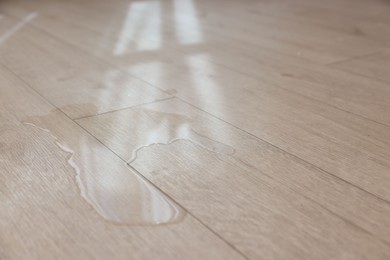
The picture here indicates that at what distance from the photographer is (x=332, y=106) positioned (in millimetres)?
980

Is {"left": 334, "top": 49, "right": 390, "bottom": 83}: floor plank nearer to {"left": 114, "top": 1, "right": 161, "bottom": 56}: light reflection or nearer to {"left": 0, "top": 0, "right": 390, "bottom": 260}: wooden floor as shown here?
{"left": 0, "top": 0, "right": 390, "bottom": 260}: wooden floor

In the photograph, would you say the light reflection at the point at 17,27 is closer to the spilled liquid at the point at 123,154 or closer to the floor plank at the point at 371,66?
the spilled liquid at the point at 123,154

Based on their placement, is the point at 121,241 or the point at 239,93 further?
the point at 239,93

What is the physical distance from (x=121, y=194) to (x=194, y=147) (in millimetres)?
178

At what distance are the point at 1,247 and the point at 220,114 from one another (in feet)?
1.63

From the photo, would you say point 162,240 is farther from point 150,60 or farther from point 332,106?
point 150,60

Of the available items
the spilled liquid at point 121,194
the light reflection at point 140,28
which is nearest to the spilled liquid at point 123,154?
the spilled liquid at point 121,194

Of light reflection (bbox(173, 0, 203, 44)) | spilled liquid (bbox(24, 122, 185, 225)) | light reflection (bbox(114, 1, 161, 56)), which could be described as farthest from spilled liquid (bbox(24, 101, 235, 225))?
light reflection (bbox(173, 0, 203, 44))

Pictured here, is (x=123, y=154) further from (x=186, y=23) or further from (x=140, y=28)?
(x=186, y=23)

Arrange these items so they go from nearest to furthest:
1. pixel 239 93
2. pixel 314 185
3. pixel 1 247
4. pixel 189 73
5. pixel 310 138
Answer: pixel 1 247 < pixel 314 185 < pixel 310 138 < pixel 239 93 < pixel 189 73

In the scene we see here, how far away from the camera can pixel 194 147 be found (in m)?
0.79

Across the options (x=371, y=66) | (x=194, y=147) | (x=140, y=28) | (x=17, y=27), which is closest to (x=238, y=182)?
(x=194, y=147)

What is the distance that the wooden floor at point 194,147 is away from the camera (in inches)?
22.6

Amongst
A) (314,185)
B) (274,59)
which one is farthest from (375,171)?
(274,59)
